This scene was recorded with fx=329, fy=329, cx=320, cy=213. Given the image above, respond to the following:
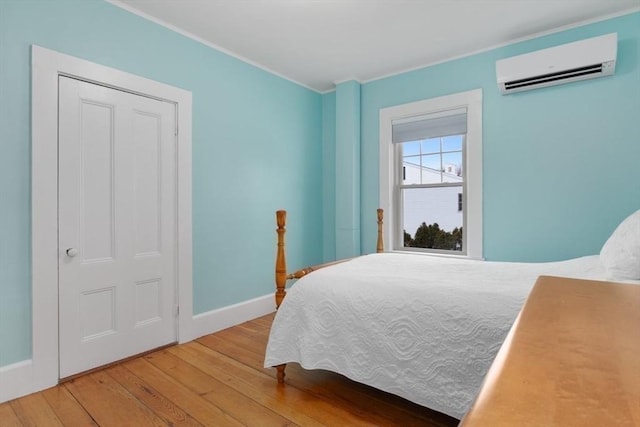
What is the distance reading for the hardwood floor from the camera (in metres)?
1.79

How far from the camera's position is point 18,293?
2.02 metres

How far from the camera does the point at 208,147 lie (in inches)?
121

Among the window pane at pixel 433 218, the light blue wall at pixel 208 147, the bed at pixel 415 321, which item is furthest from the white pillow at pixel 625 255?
the light blue wall at pixel 208 147

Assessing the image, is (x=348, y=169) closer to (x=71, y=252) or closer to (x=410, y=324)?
(x=410, y=324)

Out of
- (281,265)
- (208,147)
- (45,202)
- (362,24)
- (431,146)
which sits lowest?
(281,265)

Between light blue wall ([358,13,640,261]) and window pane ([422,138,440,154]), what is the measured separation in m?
0.48

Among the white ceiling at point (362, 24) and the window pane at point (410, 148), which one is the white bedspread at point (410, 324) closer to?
the window pane at point (410, 148)

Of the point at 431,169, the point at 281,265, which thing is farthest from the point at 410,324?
the point at 431,169

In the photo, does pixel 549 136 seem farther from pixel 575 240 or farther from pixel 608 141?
pixel 575 240

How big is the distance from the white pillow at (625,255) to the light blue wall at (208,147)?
2.86 m

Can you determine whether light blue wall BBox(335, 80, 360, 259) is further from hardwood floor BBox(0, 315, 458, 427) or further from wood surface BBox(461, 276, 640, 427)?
wood surface BBox(461, 276, 640, 427)

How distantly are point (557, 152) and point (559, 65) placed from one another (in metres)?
0.71

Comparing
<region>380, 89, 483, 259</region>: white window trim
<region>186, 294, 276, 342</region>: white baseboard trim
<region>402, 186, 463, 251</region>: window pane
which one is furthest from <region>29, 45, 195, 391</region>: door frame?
<region>402, 186, 463, 251</region>: window pane

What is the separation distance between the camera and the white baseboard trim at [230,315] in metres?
3.00
